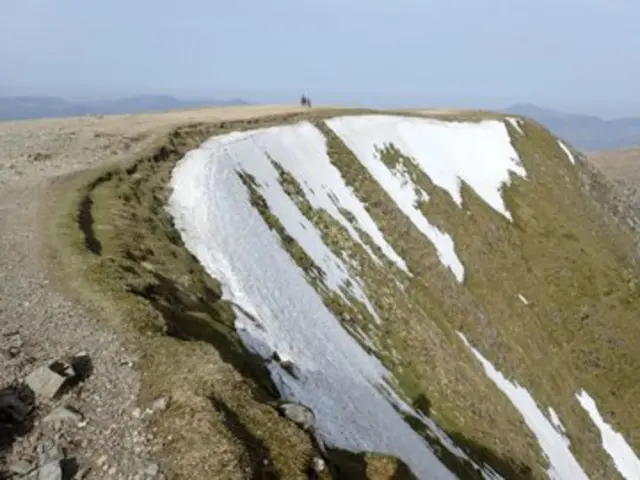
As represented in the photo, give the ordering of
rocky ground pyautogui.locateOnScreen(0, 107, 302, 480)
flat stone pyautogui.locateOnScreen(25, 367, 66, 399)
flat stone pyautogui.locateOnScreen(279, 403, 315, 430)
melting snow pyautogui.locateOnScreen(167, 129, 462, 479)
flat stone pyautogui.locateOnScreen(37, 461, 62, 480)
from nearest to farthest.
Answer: flat stone pyautogui.locateOnScreen(37, 461, 62, 480)
rocky ground pyautogui.locateOnScreen(0, 107, 302, 480)
flat stone pyautogui.locateOnScreen(25, 367, 66, 399)
flat stone pyautogui.locateOnScreen(279, 403, 315, 430)
melting snow pyautogui.locateOnScreen(167, 129, 462, 479)

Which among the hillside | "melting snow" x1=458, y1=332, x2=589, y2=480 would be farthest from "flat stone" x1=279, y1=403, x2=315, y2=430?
"melting snow" x1=458, y1=332, x2=589, y2=480

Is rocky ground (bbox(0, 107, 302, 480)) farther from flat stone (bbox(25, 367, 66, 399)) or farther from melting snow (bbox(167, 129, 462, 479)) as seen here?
melting snow (bbox(167, 129, 462, 479))

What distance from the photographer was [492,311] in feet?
171

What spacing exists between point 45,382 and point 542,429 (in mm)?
35140

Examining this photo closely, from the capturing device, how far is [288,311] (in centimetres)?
2978

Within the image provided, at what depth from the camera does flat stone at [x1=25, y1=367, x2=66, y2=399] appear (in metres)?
13.6

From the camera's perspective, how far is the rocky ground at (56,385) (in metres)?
12.0

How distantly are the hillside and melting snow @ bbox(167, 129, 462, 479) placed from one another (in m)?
0.14

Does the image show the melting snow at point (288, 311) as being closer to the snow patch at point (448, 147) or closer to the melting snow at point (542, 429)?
the melting snow at point (542, 429)

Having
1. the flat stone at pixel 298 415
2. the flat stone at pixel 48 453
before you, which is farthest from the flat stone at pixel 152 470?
the flat stone at pixel 298 415

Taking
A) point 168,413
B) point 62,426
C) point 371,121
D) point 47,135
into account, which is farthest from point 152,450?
point 371,121

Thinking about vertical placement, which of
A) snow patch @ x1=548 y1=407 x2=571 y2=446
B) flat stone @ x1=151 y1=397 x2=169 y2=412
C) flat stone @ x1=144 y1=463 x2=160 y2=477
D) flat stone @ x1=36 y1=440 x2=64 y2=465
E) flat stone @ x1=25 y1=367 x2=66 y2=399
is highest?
flat stone @ x1=25 y1=367 x2=66 y2=399

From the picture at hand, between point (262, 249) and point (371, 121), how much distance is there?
40.6 metres

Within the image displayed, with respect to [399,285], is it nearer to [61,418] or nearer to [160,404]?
[160,404]
